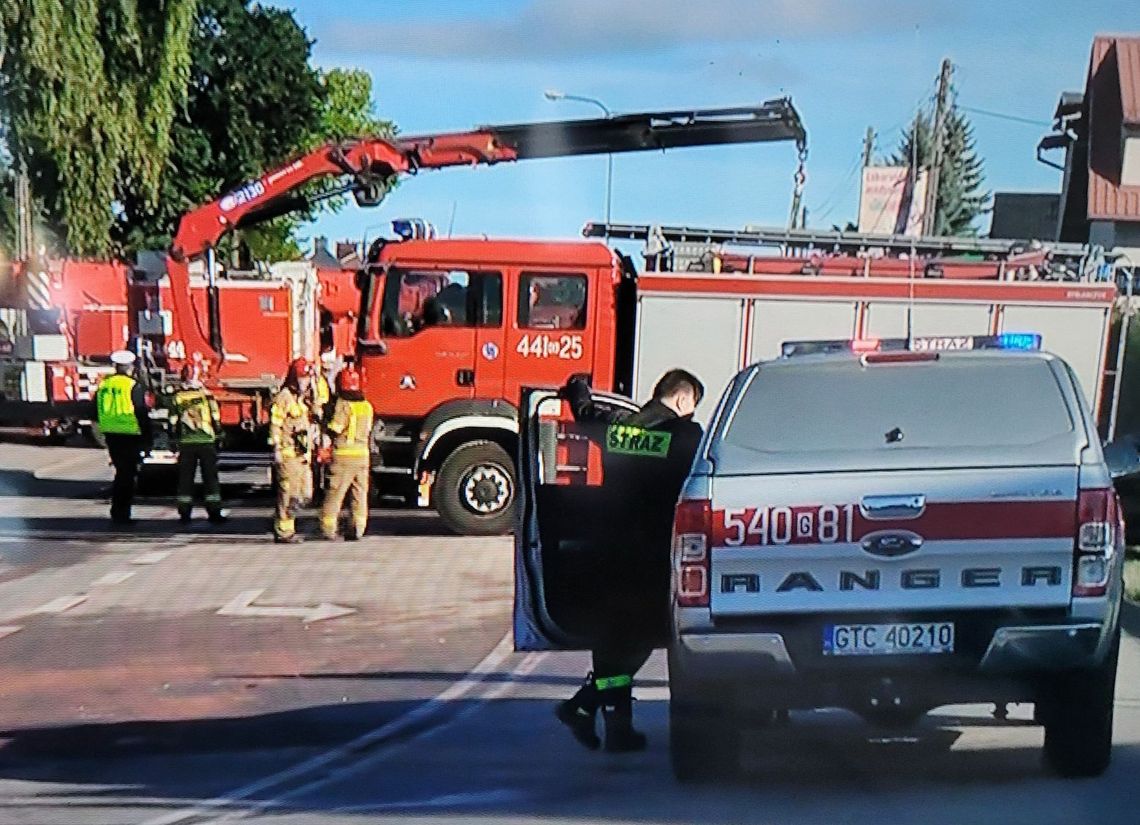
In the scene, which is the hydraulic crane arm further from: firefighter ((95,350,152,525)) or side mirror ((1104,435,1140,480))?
side mirror ((1104,435,1140,480))

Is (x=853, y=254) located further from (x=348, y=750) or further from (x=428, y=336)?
(x=348, y=750)

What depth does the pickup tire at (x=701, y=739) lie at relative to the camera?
7008 mm

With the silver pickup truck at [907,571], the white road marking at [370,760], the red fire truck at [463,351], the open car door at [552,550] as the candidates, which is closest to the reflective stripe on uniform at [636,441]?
the open car door at [552,550]

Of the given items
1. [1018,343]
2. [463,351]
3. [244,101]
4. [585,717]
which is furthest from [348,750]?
[244,101]

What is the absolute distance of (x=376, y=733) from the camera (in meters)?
8.77

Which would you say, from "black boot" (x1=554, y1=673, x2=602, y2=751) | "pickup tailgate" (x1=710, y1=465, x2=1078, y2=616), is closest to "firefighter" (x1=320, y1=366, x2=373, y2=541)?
"black boot" (x1=554, y1=673, x2=602, y2=751)

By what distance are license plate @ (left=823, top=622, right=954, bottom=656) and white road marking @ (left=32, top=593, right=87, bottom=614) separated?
7.95 metres

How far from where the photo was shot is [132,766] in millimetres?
8047

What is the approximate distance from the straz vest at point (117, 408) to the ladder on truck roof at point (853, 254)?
17.3ft

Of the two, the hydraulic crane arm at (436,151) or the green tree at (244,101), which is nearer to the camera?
→ the hydraulic crane arm at (436,151)

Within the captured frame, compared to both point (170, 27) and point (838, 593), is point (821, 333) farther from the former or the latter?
point (838, 593)

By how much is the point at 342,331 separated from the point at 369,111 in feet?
187

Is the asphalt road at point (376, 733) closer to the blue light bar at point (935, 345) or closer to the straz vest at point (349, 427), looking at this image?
the blue light bar at point (935, 345)

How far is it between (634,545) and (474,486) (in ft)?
30.1
